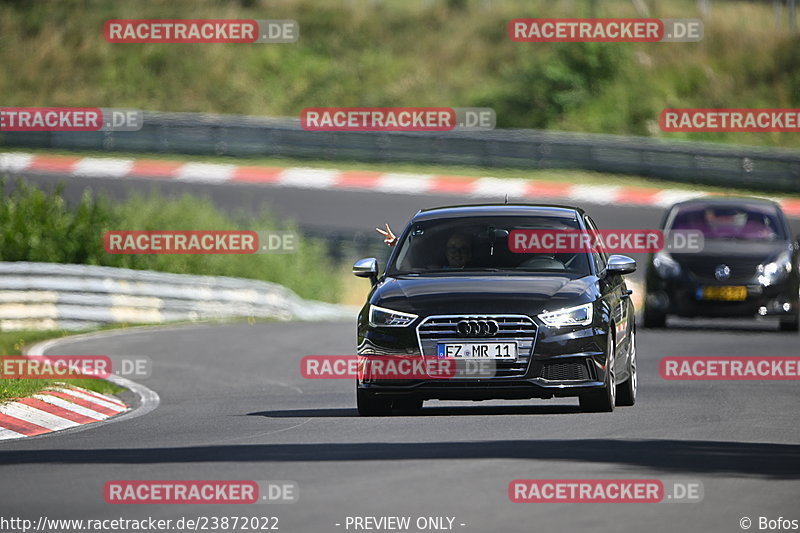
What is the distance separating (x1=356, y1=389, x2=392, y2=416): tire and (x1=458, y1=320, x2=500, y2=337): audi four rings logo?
862mm

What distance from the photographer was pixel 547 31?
45125mm

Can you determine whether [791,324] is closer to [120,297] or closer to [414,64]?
[120,297]

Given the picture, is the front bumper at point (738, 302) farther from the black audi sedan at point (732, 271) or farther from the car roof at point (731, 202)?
the car roof at point (731, 202)

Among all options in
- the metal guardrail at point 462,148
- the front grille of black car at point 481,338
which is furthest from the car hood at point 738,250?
the metal guardrail at point 462,148

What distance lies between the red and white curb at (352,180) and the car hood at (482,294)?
68.9 feet

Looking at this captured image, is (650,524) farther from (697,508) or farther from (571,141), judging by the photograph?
(571,141)

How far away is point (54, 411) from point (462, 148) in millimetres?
24580

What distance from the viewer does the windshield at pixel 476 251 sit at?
13.2 metres

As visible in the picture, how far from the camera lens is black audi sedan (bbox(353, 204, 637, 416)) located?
1212cm

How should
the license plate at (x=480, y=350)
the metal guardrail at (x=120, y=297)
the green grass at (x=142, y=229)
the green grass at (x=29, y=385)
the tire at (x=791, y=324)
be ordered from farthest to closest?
the green grass at (x=142, y=229)
the metal guardrail at (x=120, y=297)
the tire at (x=791, y=324)
the green grass at (x=29, y=385)
the license plate at (x=480, y=350)

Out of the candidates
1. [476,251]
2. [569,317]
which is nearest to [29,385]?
[476,251]

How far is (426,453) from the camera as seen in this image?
10.4 metres

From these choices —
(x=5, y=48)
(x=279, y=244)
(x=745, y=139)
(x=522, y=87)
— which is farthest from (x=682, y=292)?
(x=5, y=48)

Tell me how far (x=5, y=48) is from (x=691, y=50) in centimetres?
1904
